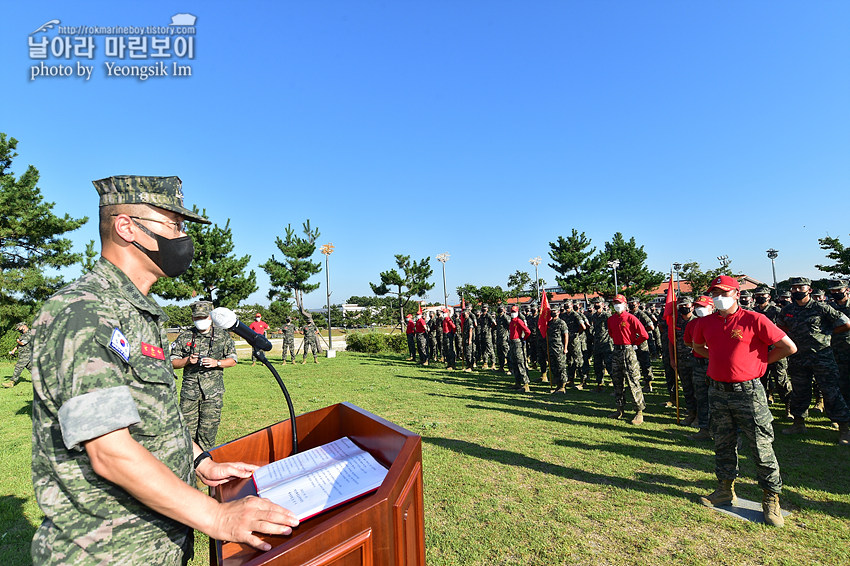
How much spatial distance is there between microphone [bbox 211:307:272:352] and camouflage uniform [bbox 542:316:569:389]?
29.7 ft

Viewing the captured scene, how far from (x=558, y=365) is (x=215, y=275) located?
21.0 metres

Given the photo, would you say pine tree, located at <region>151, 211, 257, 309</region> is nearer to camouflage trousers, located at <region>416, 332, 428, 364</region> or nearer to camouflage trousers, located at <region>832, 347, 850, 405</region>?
camouflage trousers, located at <region>416, 332, 428, 364</region>

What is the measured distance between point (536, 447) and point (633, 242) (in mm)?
44598

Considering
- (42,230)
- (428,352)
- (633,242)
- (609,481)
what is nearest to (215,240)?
(42,230)

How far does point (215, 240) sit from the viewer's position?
2434 centimetres

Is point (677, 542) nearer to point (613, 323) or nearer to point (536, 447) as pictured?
point (536, 447)

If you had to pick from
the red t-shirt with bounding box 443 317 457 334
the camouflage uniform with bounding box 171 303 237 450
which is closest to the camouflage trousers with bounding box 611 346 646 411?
the camouflage uniform with bounding box 171 303 237 450

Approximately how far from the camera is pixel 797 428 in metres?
6.14

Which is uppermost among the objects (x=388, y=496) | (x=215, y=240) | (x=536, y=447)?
(x=215, y=240)

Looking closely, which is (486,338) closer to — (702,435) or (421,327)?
(421,327)

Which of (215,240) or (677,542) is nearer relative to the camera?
(677,542)

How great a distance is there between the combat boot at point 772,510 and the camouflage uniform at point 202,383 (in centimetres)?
558

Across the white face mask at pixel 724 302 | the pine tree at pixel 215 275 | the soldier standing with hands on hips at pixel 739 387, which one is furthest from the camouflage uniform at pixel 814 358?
the pine tree at pixel 215 275

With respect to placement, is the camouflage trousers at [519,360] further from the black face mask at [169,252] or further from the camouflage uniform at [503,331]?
the black face mask at [169,252]
